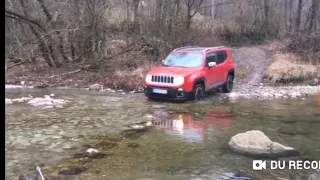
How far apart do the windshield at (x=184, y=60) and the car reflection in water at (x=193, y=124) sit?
2.55 metres

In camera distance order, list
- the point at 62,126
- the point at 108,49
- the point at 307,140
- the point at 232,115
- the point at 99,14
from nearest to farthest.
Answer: the point at 307,140 → the point at 62,126 → the point at 232,115 → the point at 99,14 → the point at 108,49

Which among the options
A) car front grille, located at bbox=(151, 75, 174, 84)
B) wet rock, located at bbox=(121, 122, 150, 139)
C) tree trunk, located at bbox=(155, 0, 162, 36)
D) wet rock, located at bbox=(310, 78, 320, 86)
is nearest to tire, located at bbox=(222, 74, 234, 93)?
car front grille, located at bbox=(151, 75, 174, 84)

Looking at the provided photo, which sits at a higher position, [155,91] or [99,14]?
[99,14]

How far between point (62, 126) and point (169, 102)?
15.8 feet

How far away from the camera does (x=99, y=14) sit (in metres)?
20.6

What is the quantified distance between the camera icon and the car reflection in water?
1.80m

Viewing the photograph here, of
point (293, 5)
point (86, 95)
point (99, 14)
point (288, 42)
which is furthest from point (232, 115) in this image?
point (293, 5)

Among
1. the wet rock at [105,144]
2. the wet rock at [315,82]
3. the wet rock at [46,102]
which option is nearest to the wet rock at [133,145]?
the wet rock at [105,144]

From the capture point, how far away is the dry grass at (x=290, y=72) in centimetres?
1953

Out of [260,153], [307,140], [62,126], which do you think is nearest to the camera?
[260,153]

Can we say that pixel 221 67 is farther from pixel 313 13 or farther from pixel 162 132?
pixel 313 13

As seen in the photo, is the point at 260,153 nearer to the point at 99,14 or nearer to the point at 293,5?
the point at 99,14

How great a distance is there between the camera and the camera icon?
733cm

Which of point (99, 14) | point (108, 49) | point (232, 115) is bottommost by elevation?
point (232, 115)
